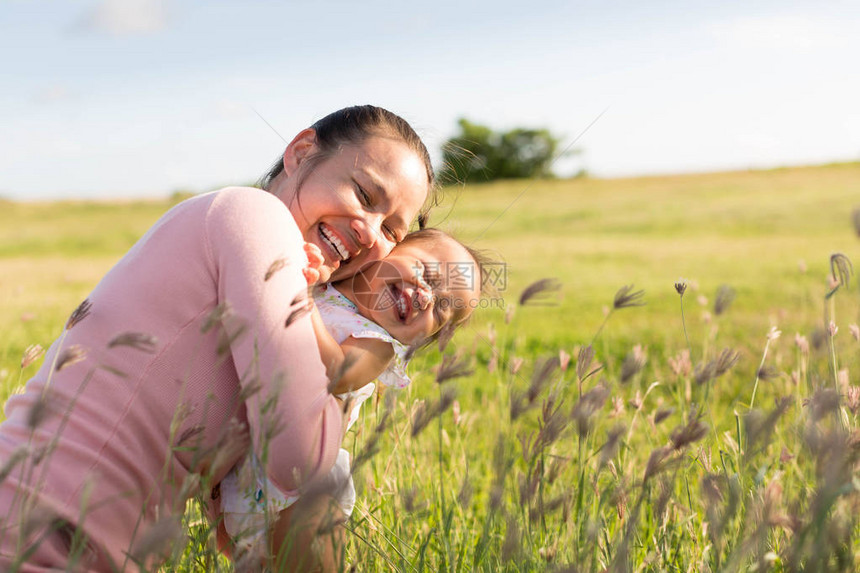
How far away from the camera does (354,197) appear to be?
2098mm

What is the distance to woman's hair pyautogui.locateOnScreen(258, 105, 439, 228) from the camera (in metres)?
2.22

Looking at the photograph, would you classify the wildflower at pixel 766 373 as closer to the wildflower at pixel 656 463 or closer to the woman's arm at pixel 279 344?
the wildflower at pixel 656 463

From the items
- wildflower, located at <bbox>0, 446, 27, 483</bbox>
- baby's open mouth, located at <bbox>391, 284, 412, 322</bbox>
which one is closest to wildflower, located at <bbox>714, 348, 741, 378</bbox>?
baby's open mouth, located at <bbox>391, 284, 412, 322</bbox>

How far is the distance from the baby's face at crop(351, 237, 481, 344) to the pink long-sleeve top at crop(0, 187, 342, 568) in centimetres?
52

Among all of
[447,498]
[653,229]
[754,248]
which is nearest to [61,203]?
[653,229]

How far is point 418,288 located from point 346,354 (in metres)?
0.66

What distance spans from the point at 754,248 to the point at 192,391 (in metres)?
15.4

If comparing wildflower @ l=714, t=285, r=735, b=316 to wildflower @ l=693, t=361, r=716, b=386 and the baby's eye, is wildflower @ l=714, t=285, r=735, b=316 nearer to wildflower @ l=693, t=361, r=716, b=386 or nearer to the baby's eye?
wildflower @ l=693, t=361, r=716, b=386

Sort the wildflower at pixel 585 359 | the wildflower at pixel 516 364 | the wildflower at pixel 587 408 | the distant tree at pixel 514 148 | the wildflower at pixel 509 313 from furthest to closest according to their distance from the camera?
the distant tree at pixel 514 148, the wildflower at pixel 509 313, the wildflower at pixel 516 364, the wildflower at pixel 585 359, the wildflower at pixel 587 408

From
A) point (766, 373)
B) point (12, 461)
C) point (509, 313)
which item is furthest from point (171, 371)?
point (509, 313)

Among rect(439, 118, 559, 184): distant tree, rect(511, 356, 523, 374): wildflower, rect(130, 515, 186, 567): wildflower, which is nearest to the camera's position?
rect(130, 515, 186, 567): wildflower

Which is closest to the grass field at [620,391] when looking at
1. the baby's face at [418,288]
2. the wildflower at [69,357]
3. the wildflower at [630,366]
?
the wildflower at [630,366]

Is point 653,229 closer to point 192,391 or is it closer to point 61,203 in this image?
point 192,391

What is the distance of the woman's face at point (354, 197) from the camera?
2.10 m
